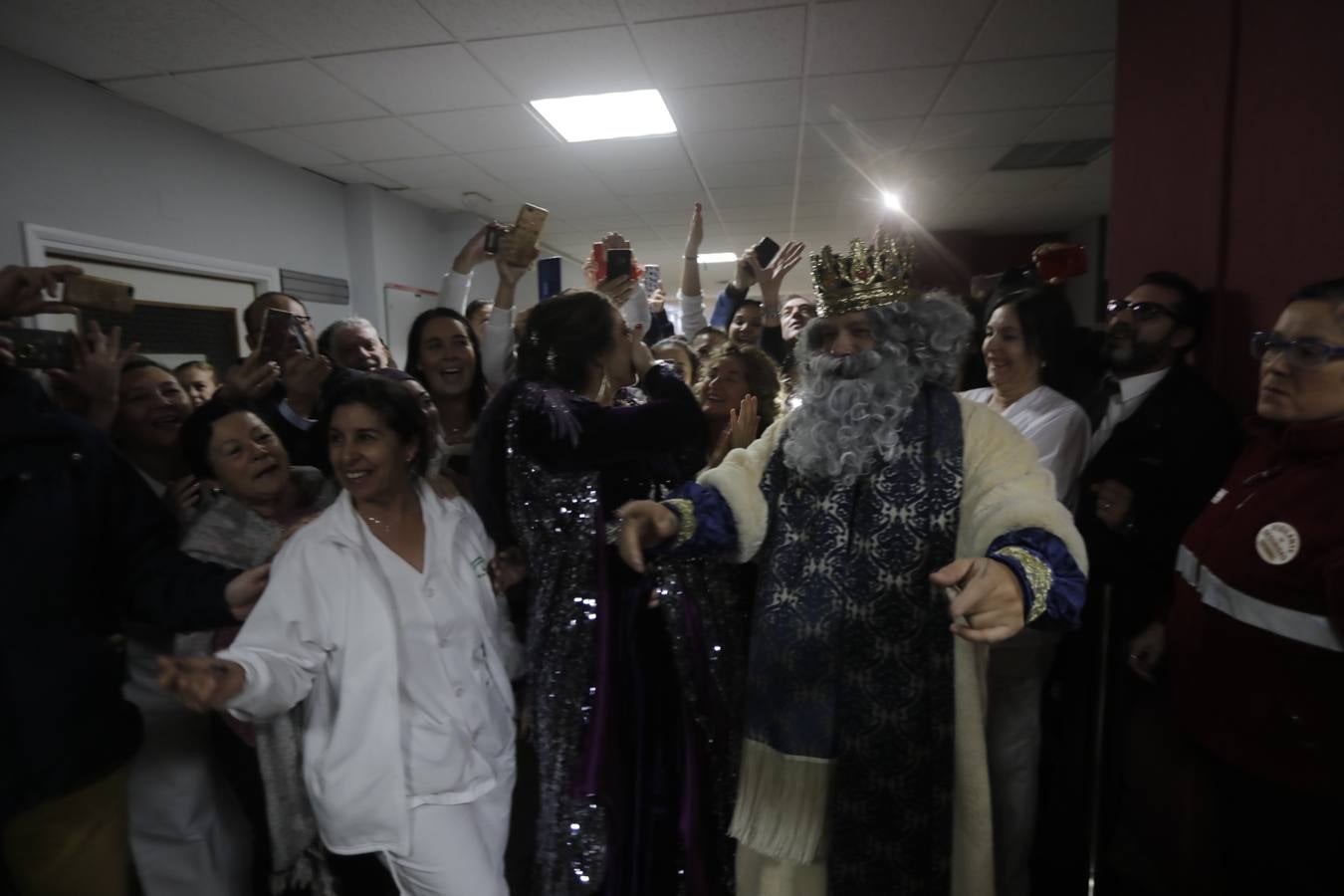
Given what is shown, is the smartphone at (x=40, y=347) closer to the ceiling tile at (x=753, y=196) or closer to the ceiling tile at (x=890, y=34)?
the ceiling tile at (x=890, y=34)

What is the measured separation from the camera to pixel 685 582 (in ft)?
5.26

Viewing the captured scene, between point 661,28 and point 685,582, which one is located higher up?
point 661,28

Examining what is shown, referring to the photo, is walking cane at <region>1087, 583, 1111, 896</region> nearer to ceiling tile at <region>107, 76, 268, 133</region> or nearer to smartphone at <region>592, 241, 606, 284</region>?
smartphone at <region>592, 241, 606, 284</region>

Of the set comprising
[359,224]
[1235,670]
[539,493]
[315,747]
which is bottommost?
[315,747]

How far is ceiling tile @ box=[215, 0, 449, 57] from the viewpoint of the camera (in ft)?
8.47

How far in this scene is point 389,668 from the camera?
1.34 meters

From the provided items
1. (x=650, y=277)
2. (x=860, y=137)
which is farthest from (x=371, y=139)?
(x=860, y=137)

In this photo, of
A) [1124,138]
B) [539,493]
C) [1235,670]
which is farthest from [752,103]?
[1235,670]

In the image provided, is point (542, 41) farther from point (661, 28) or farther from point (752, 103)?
point (752, 103)

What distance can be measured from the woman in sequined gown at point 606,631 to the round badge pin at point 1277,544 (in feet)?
3.60

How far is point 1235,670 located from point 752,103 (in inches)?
136

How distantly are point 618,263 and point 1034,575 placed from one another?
1467 millimetres

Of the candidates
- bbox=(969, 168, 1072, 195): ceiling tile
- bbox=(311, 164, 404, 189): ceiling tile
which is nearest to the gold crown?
bbox=(311, 164, 404, 189): ceiling tile

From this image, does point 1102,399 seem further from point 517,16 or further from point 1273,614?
point 517,16
